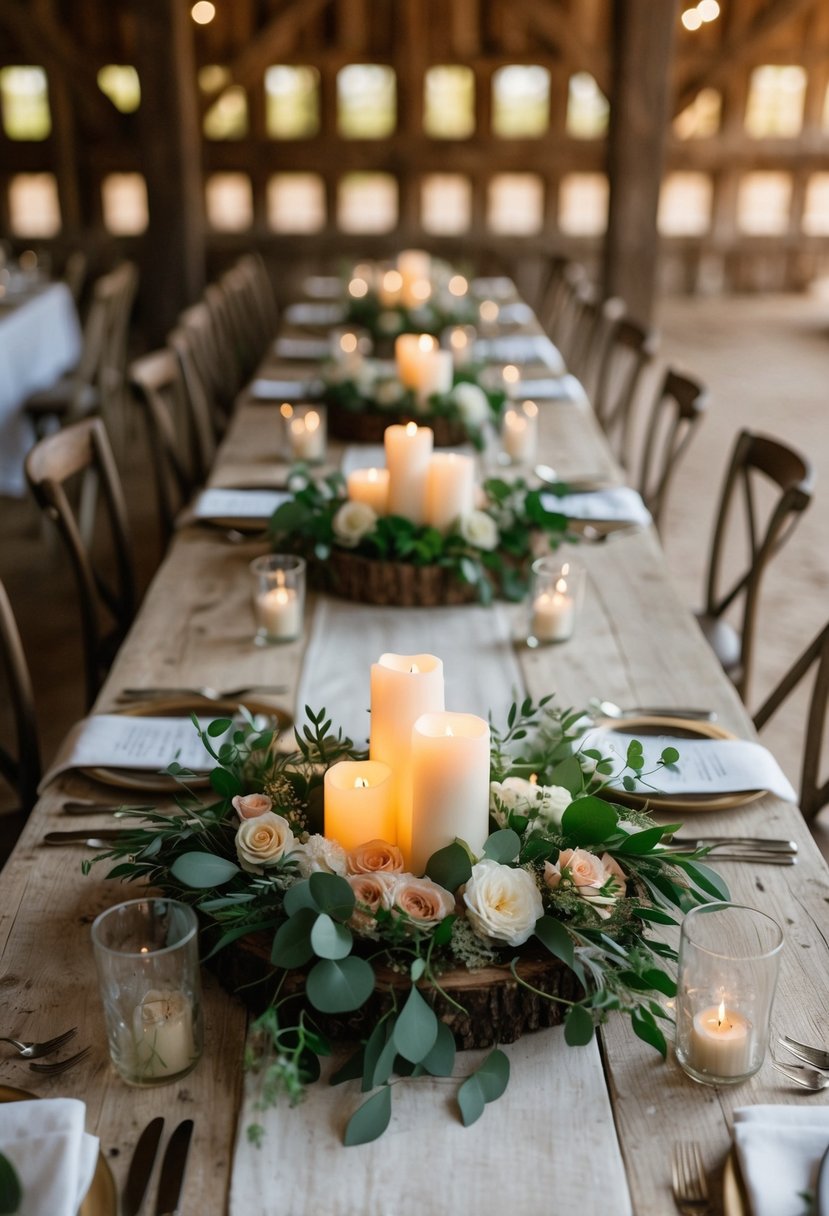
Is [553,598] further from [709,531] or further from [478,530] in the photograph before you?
[709,531]

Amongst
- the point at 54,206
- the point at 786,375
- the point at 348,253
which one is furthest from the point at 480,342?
the point at 54,206

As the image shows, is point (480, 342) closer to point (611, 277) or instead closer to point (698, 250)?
point (611, 277)

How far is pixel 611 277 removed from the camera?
6926 millimetres

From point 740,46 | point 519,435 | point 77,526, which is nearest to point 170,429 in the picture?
point 77,526

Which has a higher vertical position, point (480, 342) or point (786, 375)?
point (480, 342)

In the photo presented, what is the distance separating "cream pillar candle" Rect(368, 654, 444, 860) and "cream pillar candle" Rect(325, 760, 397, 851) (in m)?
0.01

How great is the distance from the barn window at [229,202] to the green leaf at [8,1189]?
9.30 m

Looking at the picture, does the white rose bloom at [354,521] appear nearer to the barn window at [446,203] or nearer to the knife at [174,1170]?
the knife at [174,1170]

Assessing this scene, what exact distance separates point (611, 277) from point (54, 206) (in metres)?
4.77

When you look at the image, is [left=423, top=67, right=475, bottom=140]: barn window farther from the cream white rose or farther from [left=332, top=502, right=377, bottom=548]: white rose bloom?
the cream white rose

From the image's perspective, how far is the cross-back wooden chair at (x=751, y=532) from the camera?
8.05 feet

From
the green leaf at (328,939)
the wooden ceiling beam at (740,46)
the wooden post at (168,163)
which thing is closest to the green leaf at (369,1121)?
the green leaf at (328,939)

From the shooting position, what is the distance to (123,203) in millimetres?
9438

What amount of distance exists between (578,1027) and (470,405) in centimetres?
234
